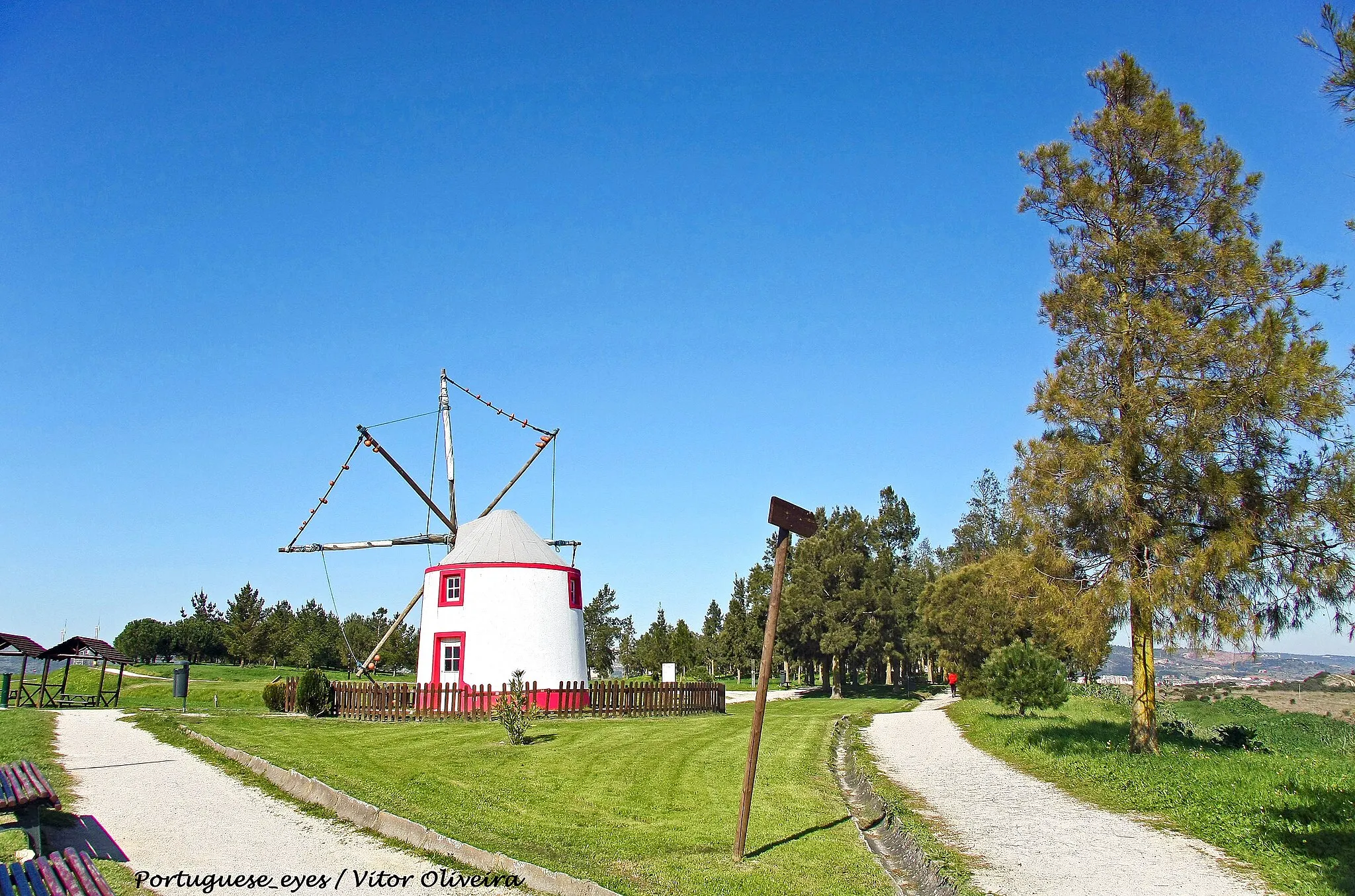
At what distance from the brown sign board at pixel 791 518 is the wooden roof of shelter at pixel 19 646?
91.1 ft

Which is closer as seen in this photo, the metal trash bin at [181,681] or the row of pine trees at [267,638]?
the metal trash bin at [181,681]

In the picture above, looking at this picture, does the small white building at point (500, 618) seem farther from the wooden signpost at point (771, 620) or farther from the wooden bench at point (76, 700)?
the wooden signpost at point (771, 620)

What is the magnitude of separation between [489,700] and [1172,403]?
62.9 ft

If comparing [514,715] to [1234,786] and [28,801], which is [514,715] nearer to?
[28,801]

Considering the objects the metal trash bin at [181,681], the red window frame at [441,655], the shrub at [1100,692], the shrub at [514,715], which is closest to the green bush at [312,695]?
the red window frame at [441,655]

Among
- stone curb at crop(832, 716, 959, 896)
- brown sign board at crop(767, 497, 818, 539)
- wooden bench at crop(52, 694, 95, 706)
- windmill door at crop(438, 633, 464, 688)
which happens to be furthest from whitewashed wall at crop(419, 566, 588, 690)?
Answer: brown sign board at crop(767, 497, 818, 539)

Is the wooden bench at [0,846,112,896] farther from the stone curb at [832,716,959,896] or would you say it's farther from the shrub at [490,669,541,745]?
the shrub at [490,669,541,745]

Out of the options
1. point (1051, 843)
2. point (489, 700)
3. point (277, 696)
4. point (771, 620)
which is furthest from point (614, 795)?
point (277, 696)

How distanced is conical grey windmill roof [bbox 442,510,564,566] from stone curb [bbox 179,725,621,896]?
16894mm

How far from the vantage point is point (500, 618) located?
2934 centimetres

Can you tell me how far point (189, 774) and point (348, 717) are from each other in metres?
13.4

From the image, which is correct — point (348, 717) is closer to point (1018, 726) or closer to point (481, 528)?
point (481, 528)

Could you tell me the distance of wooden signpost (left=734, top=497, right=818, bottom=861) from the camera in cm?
855

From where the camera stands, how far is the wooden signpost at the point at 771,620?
→ 28.1 feet
